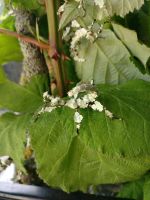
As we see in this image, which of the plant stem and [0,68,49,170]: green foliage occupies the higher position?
the plant stem

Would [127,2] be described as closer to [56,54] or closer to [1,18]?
[56,54]

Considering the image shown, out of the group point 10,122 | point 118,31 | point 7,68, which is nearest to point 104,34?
point 118,31

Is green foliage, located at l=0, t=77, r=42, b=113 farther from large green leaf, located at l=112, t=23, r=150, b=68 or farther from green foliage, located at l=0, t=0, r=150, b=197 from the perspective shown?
large green leaf, located at l=112, t=23, r=150, b=68

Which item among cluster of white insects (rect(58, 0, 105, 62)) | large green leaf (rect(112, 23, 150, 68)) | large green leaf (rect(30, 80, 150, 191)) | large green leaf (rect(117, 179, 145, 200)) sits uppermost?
cluster of white insects (rect(58, 0, 105, 62))

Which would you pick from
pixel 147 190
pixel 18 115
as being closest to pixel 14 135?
pixel 18 115

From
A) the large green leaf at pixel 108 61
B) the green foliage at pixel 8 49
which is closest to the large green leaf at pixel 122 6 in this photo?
the large green leaf at pixel 108 61

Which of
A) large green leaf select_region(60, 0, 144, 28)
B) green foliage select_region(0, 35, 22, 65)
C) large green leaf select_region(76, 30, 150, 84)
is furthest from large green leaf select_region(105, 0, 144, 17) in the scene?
green foliage select_region(0, 35, 22, 65)

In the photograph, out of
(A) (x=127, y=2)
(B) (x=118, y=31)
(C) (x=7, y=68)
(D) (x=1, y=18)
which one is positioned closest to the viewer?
(A) (x=127, y=2)
